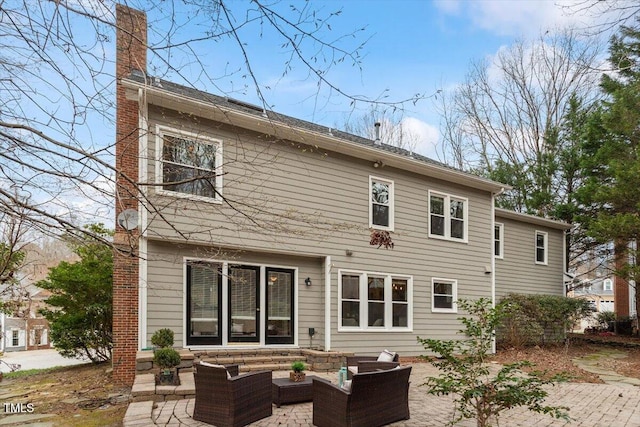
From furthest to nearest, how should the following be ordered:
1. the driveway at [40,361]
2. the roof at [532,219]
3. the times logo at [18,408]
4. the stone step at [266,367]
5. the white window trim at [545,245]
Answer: the white window trim at [545,245], the roof at [532,219], the driveway at [40,361], the stone step at [266,367], the times logo at [18,408]

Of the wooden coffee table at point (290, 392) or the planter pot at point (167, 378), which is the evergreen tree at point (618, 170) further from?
the planter pot at point (167, 378)

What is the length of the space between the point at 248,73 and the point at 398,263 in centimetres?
920

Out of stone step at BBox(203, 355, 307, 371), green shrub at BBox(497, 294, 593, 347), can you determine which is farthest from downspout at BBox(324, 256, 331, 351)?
green shrub at BBox(497, 294, 593, 347)

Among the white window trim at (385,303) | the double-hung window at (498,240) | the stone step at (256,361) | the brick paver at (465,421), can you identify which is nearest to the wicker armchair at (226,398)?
the brick paver at (465,421)

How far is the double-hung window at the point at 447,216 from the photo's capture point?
12.7 meters

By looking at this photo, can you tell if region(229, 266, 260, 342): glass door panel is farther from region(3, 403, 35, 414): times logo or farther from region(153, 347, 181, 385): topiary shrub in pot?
region(3, 403, 35, 414): times logo

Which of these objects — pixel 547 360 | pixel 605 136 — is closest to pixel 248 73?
pixel 547 360

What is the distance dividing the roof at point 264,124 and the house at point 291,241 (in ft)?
0.14

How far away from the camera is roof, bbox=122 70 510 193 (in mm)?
7807

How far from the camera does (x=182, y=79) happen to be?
3.30 meters

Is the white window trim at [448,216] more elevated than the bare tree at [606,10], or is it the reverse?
the bare tree at [606,10]

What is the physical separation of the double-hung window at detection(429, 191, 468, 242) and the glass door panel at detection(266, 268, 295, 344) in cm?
458

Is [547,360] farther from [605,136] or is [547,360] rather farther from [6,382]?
[6,382]

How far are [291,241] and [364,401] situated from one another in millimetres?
5378
